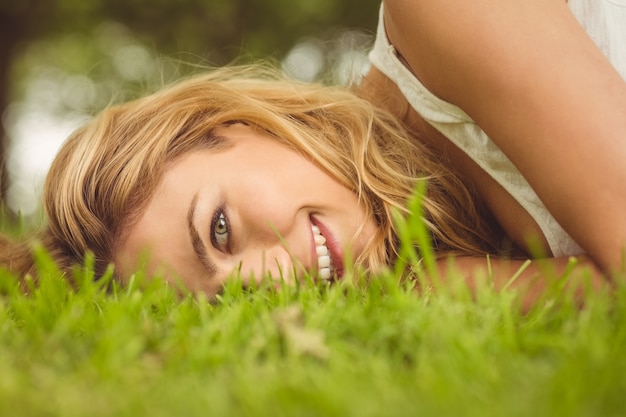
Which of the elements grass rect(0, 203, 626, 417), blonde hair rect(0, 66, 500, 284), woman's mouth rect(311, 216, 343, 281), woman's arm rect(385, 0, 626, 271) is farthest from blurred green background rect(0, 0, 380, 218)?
grass rect(0, 203, 626, 417)

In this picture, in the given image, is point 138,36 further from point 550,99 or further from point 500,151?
point 550,99

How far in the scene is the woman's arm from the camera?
175cm

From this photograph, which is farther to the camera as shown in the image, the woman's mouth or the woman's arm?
the woman's mouth

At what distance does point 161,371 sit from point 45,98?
15.2 metres

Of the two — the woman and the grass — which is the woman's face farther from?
the grass

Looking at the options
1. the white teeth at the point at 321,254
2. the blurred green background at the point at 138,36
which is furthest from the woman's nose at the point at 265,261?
the blurred green background at the point at 138,36

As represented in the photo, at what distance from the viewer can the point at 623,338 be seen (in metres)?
1.16

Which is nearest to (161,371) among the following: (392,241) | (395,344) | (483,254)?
(395,344)

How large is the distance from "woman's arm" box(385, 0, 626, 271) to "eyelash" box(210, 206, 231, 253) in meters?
0.83

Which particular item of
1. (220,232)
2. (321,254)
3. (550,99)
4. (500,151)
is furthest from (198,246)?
(550,99)

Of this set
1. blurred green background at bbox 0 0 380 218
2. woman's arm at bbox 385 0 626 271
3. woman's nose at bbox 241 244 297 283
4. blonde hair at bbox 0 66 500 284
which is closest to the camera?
Result: woman's arm at bbox 385 0 626 271

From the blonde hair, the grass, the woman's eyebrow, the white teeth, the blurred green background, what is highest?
the blurred green background

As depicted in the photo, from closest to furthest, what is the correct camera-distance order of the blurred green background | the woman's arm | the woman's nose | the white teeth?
the woman's arm, the woman's nose, the white teeth, the blurred green background

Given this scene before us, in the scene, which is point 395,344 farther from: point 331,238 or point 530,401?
point 331,238
